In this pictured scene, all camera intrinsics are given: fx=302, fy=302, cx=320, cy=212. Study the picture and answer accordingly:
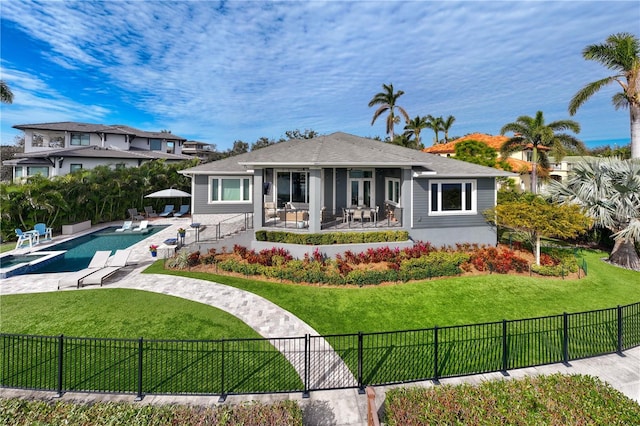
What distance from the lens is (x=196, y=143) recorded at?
75500 millimetres

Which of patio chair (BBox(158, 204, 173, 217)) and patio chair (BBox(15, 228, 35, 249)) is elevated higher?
patio chair (BBox(158, 204, 173, 217))

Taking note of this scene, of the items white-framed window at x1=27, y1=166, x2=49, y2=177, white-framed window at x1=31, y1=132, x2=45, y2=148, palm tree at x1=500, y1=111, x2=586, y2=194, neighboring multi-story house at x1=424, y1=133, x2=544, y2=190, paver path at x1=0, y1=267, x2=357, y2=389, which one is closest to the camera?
paver path at x1=0, y1=267, x2=357, y2=389

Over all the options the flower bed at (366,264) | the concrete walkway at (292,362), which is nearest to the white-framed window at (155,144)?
the concrete walkway at (292,362)

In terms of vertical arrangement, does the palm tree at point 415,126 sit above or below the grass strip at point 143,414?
above

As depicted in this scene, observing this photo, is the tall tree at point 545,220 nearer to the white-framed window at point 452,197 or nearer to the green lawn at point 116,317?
the white-framed window at point 452,197

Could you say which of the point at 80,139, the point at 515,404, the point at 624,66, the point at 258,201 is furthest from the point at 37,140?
the point at 624,66

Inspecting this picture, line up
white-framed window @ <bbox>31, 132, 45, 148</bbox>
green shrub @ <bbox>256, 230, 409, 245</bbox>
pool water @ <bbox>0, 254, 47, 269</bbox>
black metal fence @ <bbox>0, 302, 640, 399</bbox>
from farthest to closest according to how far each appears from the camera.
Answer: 1. white-framed window @ <bbox>31, 132, 45, 148</bbox>
2. pool water @ <bbox>0, 254, 47, 269</bbox>
3. green shrub @ <bbox>256, 230, 409, 245</bbox>
4. black metal fence @ <bbox>0, 302, 640, 399</bbox>

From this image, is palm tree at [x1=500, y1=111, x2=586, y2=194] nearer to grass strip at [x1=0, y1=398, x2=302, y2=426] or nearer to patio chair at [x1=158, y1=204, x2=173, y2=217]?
grass strip at [x1=0, y1=398, x2=302, y2=426]

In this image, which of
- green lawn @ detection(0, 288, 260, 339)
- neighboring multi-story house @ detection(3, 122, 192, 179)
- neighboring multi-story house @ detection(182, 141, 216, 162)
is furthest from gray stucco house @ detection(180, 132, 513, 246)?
neighboring multi-story house @ detection(182, 141, 216, 162)

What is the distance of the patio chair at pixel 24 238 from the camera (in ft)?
56.6

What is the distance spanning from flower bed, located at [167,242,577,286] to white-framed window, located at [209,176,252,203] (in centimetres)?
629

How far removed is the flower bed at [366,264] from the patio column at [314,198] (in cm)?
147

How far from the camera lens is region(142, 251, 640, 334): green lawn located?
998 cm

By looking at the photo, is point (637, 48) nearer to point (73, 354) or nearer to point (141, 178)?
point (73, 354)
